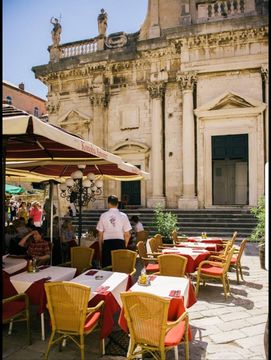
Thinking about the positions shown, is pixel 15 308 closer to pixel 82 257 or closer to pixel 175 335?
pixel 175 335

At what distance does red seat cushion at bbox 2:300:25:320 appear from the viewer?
13.2ft

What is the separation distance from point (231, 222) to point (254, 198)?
2.18 metres

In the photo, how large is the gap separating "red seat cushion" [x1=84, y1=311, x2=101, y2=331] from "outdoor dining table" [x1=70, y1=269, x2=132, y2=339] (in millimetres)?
101

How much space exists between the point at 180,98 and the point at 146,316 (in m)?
15.2

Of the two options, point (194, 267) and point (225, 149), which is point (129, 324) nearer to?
point (194, 267)

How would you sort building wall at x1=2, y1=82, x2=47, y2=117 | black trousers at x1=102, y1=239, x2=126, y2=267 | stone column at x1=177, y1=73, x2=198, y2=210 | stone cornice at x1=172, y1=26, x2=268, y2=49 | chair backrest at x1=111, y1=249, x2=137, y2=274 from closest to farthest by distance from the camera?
chair backrest at x1=111, y1=249, x2=137, y2=274 → black trousers at x1=102, y1=239, x2=126, y2=267 → stone cornice at x1=172, y1=26, x2=268, y2=49 → stone column at x1=177, y1=73, x2=198, y2=210 → building wall at x1=2, y1=82, x2=47, y2=117

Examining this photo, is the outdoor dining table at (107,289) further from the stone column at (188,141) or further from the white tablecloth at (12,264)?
the stone column at (188,141)

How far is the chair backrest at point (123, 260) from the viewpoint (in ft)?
19.9

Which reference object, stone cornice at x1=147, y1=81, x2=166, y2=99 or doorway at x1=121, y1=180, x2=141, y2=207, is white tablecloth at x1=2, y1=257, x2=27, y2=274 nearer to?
doorway at x1=121, y1=180, x2=141, y2=207

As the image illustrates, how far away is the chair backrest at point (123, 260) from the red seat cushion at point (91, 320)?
81.0 inches

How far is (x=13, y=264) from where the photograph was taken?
5.37 meters

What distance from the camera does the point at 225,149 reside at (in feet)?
54.3

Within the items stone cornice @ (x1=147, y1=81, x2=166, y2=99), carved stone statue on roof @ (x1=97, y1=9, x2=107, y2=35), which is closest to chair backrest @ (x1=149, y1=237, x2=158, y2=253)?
stone cornice @ (x1=147, y1=81, x2=166, y2=99)

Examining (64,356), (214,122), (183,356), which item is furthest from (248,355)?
(214,122)
